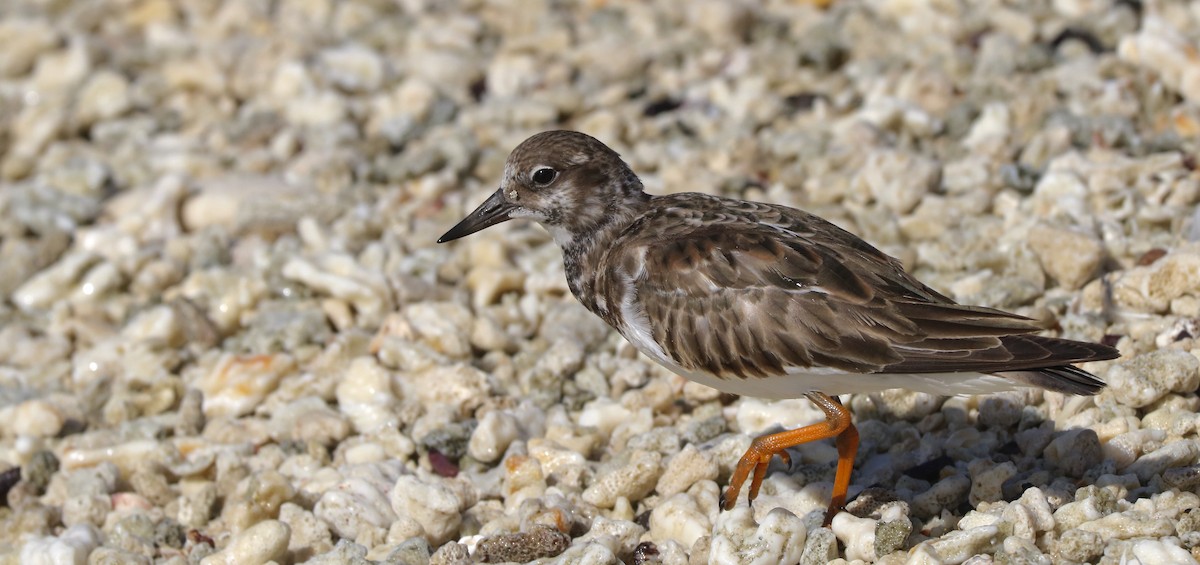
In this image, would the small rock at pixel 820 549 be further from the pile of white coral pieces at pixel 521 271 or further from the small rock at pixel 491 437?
the small rock at pixel 491 437

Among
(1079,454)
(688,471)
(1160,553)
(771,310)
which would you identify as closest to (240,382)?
(688,471)

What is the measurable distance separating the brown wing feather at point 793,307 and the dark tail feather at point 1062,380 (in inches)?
3.1

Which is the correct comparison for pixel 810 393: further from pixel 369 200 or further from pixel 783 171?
pixel 369 200

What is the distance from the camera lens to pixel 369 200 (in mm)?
8000

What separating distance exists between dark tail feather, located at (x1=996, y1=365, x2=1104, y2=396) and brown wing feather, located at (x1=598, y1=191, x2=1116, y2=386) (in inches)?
3.1

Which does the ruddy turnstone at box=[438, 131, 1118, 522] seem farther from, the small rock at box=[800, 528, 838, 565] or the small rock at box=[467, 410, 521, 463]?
the small rock at box=[467, 410, 521, 463]

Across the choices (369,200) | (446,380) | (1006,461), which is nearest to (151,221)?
(369,200)

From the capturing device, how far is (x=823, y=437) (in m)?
4.91

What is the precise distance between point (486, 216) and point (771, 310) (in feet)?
4.74

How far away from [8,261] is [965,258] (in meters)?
5.31

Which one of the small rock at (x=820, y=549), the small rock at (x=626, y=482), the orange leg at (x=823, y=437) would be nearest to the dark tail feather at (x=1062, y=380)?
the orange leg at (x=823, y=437)

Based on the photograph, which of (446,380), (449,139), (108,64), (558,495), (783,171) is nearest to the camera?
(558,495)

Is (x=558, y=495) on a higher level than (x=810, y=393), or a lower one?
lower

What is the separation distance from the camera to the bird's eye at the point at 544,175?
5531mm
